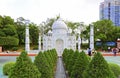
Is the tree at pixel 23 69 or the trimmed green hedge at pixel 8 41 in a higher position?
the trimmed green hedge at pixel 8 41

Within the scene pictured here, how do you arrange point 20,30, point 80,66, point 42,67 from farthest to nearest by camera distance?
point 20,30, point 80,66, point 42,67

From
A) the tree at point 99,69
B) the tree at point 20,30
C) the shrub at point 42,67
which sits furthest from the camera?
the tree at point 20,30

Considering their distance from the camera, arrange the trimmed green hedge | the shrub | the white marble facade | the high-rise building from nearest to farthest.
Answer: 1. the shrub
2. the white marble facade
3. the trimmed green hedge
4. the high-rise building

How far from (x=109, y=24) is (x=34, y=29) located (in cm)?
1488

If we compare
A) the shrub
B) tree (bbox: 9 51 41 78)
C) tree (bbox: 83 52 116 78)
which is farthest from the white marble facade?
tree (bbox: 9 51 41 78)

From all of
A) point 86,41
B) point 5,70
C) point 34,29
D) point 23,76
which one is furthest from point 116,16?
point 23,76

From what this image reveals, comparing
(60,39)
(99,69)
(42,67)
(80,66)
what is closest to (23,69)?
(42,67)

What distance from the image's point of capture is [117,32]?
1874 inches

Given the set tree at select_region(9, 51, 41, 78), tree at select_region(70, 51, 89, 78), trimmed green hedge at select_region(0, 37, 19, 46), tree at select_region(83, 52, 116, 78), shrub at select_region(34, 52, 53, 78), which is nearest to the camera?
tree at select_region(9, 51, 41, 78)

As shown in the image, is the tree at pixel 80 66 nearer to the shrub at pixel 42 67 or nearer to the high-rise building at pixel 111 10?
the shrub at pixel 42 67

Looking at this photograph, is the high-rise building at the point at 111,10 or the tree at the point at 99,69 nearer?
the tree at the point at 99,69

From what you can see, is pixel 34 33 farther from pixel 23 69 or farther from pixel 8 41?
pixel 23 69

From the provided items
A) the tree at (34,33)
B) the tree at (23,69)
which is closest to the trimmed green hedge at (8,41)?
the tree at (34,33)

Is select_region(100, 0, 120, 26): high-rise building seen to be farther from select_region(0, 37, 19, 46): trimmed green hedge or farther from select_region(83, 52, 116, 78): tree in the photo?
select_region(83, 52, 116, 78): tree
